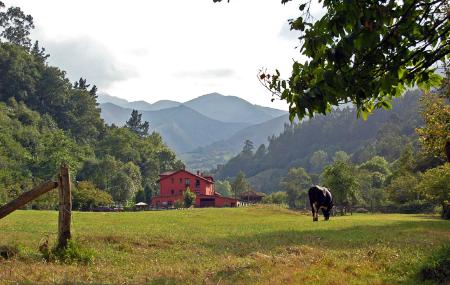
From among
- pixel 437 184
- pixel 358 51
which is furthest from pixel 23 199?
pixel 437 184

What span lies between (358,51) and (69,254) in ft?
41.6

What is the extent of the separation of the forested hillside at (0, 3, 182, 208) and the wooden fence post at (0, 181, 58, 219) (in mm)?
68394

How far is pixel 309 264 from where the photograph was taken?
16.3 metres

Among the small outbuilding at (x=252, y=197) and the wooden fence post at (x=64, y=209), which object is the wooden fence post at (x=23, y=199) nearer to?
the wooden fence post at (x=64, y=209)

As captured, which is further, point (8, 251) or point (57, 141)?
point (57, 141)

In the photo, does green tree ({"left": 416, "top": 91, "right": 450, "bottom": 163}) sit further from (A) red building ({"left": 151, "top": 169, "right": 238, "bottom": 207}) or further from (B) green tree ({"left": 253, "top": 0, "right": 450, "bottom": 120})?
(A) red building ({"left": 151, "top": 169, "right": 238, "bottom": 207})

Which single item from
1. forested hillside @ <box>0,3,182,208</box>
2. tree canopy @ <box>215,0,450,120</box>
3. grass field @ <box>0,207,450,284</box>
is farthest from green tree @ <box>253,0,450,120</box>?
forested hillside @ <box>0,3,182,208</box>

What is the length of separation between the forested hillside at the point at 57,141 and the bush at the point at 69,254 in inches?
2673

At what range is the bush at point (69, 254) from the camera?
55.0 feet

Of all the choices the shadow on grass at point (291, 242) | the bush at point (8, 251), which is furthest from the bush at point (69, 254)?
the shadow on grass at point (291, 242)

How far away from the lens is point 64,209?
17312 millimetres

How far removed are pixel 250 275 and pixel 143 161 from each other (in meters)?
159

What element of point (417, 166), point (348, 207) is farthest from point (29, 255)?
point (348, 207)

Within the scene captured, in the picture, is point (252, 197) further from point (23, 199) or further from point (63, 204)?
point (23, 199)
